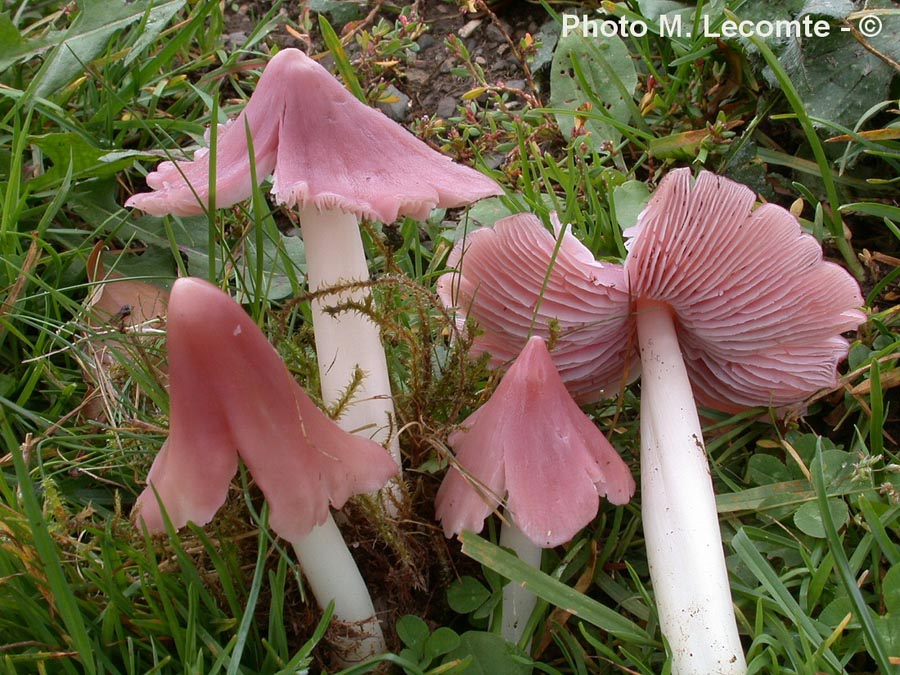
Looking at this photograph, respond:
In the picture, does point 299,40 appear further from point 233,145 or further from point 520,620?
point 520,620

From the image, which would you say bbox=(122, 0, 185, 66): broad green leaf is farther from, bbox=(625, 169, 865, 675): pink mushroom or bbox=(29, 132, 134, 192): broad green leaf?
bbox=(625, 169, 865, 675): pink mushroom

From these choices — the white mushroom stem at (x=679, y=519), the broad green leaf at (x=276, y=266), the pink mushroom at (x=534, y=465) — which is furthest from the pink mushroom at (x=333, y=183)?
the broad green leaf at (x=276, y=266)

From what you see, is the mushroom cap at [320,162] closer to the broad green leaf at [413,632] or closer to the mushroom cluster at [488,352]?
the mushroom cluster at [488,352]

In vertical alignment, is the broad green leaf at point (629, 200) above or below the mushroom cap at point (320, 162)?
below

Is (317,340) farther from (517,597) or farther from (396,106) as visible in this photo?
(396,106)

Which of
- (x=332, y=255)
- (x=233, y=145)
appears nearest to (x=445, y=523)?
(x=332, y=255)

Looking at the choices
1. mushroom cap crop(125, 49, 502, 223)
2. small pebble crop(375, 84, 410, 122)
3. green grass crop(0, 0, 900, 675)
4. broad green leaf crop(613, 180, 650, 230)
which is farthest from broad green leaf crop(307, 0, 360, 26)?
mushroom cap crop(125, 49, 502, 223)
